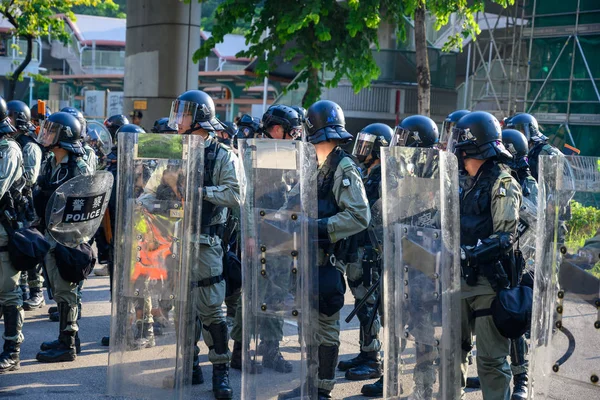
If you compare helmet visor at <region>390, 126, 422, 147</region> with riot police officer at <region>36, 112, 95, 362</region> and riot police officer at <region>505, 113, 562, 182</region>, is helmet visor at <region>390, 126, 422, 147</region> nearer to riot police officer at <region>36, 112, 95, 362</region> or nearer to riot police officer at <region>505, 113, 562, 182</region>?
riot police officer at <region>505, 113, 562, 182</region>

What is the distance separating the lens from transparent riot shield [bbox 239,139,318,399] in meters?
4.51

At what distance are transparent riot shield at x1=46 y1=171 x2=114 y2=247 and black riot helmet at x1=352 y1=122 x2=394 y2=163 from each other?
2.19 metres

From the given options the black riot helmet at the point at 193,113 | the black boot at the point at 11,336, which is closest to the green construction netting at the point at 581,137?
the black riot helmet at the point at 193,113

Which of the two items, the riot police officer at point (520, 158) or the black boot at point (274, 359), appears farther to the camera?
the riot police officer at point (520, 158)

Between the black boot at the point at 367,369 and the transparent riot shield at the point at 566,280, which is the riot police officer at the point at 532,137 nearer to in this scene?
the black boot at the point at 367,369

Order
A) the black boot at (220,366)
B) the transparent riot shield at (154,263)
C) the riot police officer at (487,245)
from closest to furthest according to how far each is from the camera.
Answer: the riot police officer at (487,245) < the transparent riot shield at (154,263) < the black boot at (220,366)

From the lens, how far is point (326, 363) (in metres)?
5.05

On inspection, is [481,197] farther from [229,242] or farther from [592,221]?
[229,242]

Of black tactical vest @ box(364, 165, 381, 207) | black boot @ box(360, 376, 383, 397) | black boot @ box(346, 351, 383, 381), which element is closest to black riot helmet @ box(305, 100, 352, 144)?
black tactical vest @ box(364, 165, 381, 207)

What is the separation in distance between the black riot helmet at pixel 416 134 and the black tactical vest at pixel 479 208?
1584 millimetres

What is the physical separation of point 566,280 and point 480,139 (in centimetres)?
149

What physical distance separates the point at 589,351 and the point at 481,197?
1.42 m

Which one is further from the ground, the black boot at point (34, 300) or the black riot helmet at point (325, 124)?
the black riot helmet at point (325, 124)

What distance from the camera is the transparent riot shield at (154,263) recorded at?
4.89 meters
